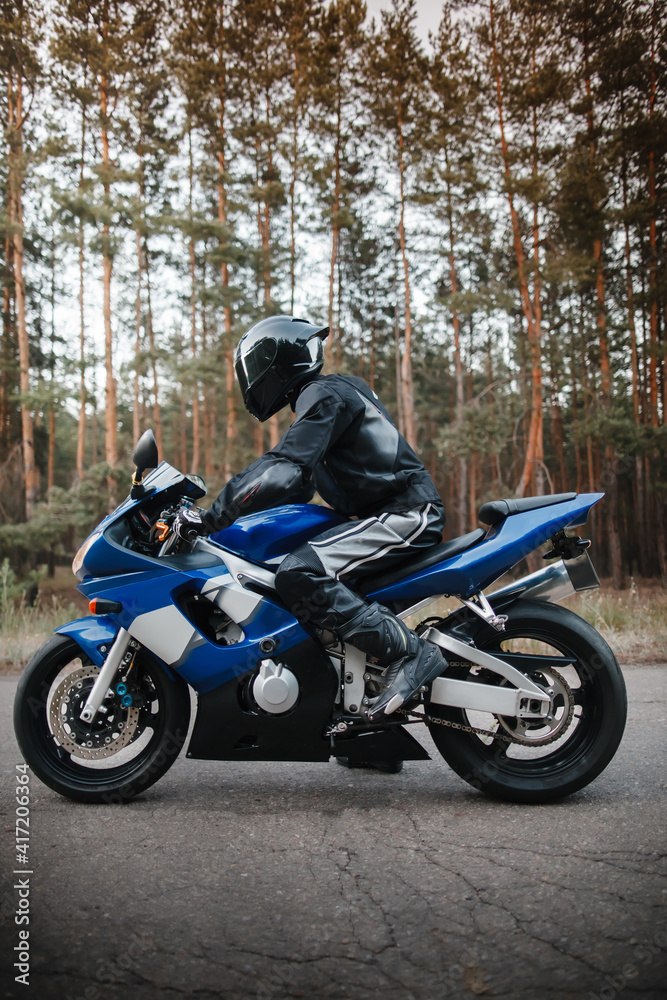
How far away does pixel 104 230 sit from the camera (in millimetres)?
22547

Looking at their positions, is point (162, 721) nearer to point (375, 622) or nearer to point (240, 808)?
point (240, 808)

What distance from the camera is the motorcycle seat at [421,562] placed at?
3219 mm

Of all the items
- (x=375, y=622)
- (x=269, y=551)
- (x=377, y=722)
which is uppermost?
(x=269, y=551)

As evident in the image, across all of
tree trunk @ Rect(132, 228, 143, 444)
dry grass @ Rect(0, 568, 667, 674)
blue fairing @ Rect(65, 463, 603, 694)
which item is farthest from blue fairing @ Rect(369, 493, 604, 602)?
tree trunk @ Rect(132, 228, 143, 444)

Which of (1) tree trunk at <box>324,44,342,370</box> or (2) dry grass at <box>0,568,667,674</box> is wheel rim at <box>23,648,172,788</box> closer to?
(2) dry grass at <box>0,568,667,674</box>

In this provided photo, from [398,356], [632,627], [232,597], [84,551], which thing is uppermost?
[398,356]

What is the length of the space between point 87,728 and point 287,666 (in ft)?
3.00

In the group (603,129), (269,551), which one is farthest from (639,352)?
(269,551)

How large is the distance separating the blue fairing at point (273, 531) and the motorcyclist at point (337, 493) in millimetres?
88

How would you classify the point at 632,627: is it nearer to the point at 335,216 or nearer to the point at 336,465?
the point at 336,465

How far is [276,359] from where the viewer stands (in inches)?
133

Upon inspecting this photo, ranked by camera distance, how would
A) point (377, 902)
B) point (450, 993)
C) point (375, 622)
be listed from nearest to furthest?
point (450, 993)
point (377, 902)
point (375, 622)

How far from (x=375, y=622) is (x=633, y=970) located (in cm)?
146

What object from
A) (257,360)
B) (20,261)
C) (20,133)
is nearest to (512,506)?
(257,360)
